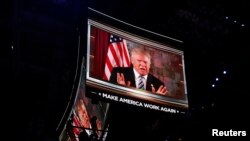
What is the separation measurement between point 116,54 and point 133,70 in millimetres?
407

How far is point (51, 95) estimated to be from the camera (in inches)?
314

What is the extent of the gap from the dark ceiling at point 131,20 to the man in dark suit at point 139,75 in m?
1.96

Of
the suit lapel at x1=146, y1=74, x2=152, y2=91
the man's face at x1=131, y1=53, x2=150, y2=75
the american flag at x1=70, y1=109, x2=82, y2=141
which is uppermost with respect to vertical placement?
the man's face at x1=131, y1=53, x2=150, y2=75

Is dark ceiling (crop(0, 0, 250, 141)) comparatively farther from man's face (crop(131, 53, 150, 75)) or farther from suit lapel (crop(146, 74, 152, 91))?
suit lapel (crop(146, 74, 152, 91))

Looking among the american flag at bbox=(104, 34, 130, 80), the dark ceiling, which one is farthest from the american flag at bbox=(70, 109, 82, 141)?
the dark ceiling

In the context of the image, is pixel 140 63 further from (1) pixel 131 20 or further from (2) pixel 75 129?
(1) pixel 131 20

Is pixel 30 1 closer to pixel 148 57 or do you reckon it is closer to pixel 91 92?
pixel 148 57

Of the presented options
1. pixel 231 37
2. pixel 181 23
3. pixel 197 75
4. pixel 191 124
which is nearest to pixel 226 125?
pixel 191 124

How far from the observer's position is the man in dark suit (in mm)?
4707

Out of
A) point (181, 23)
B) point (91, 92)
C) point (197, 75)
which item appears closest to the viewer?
point (91, 92)

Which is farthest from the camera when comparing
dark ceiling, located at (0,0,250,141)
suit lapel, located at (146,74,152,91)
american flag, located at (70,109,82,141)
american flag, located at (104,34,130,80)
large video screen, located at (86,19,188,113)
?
dark ceiling, located at (0,0,250,141)

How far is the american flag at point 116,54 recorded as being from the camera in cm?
474

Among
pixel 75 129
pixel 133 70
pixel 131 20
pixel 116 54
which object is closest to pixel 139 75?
pixel 133 70

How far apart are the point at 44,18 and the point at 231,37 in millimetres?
5096
